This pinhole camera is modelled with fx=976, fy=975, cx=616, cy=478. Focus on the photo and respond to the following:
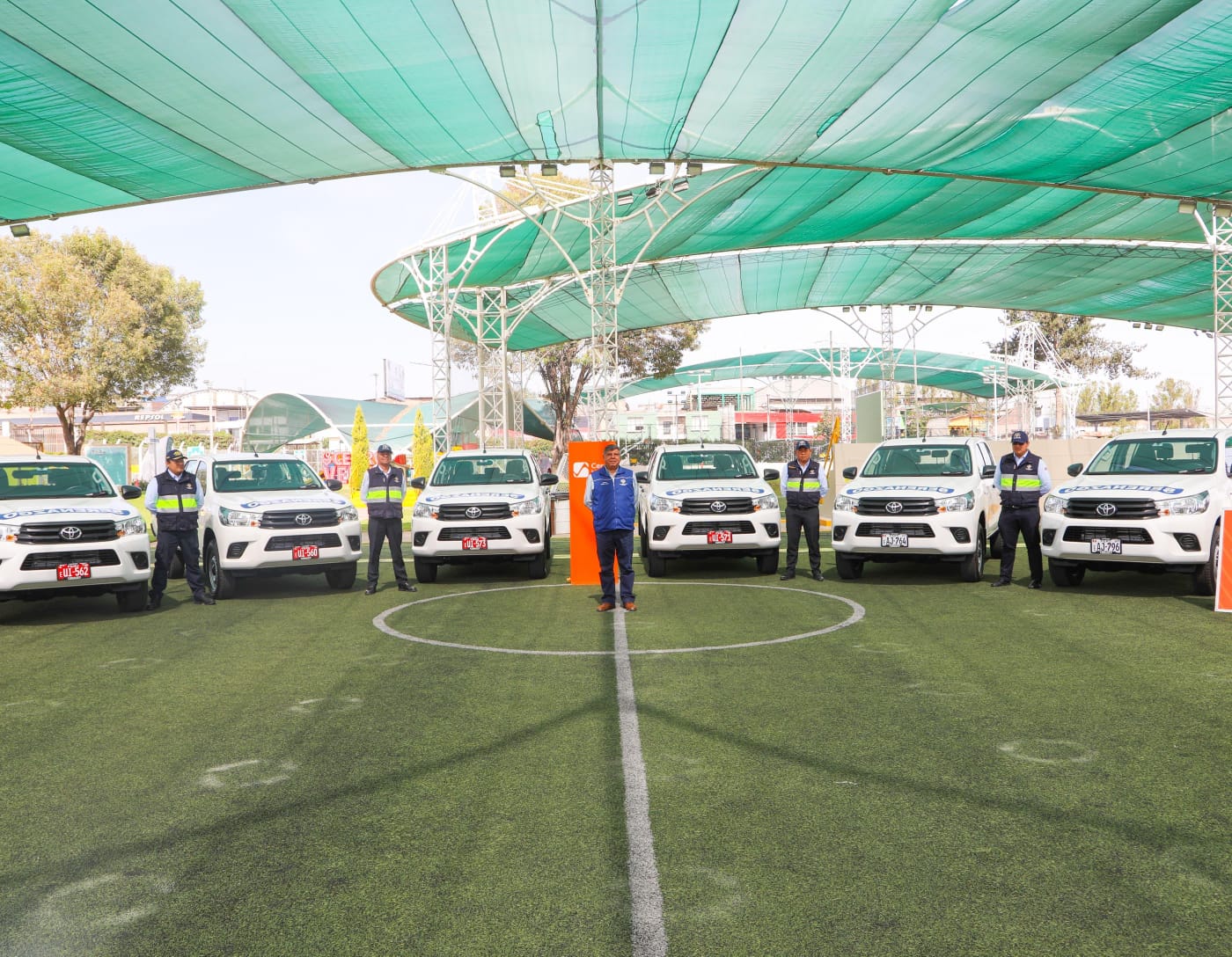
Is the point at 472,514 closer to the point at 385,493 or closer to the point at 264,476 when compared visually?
the point at 385,493

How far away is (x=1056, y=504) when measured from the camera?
1074cm

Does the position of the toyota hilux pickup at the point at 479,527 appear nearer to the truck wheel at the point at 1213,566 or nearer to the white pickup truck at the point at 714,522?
the white pickup truck at the point at 714,522

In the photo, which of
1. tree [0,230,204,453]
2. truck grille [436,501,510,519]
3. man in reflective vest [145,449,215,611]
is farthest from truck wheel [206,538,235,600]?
tree [0,230,204,453]

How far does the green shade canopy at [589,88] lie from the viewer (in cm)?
1034

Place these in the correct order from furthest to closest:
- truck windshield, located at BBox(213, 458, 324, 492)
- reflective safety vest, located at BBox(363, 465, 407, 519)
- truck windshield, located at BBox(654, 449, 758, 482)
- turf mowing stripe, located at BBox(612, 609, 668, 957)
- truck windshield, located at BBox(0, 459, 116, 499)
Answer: truck windshield, located at BBox(654, 449, 758, 482), truck windshield, located at BBox(213, 458, 324, 492), reflective safety vest, located at BBox(363, 465, 407, 519), truck windshield, located at BBox(0, 459, 116, 499), turf mowing stripe, located at BBox(612, 609, 668, 957)

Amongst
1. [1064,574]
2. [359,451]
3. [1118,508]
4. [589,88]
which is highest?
[589,88]

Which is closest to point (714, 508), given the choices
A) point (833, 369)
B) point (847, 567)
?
point (847, 567)

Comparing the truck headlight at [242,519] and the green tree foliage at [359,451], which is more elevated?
the green tree foliage at [359,451]

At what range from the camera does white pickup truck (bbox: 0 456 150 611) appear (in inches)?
369

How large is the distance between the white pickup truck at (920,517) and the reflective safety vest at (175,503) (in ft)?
24.5

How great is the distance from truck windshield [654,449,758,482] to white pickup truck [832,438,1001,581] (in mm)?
1713

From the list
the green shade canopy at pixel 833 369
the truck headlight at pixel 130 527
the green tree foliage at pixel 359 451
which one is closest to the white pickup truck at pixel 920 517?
the truck headlight at pixel 130 527

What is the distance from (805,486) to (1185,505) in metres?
4.23

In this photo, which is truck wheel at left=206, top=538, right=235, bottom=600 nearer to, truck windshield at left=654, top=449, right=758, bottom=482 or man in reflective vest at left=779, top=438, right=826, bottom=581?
truck windshield at left=654, top=449, right=758, bottom=482
